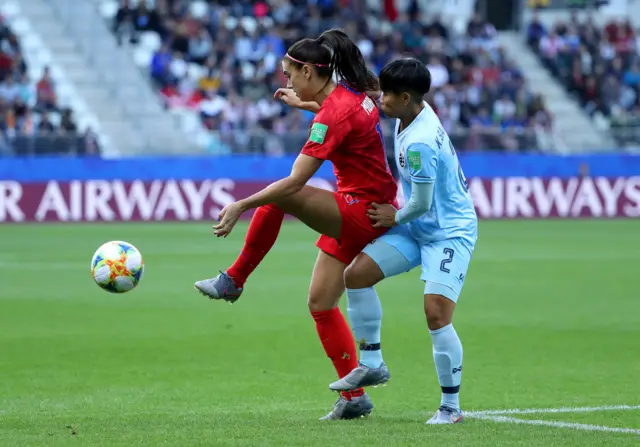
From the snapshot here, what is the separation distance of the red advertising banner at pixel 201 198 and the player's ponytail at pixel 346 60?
17.9 m

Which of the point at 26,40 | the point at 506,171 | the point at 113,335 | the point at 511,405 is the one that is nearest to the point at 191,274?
the point at 113,335

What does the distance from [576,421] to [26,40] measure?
2577 centimetres

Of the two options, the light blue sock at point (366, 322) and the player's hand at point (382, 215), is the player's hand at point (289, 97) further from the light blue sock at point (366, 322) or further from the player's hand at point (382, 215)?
the light blue sock at point (366, 322)

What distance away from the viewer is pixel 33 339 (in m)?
10.8

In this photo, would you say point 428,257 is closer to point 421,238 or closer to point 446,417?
point 421,238

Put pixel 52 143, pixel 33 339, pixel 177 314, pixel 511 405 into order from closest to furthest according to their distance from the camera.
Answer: pixel 511 405 → pixel 33 339 → pixel 177 314 → pixel 52 143

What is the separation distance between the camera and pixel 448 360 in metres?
6.72

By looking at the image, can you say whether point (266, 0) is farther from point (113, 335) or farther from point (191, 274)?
point (113, 335)

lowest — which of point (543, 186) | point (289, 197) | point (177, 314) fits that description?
point (543, 186)

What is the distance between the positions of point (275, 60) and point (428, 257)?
24.2 m

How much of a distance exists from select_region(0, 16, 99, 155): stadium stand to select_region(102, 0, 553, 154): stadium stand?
2822 millimetres

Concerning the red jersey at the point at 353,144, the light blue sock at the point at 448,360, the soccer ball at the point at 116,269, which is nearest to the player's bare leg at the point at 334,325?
the red jersey at the point at 353,144

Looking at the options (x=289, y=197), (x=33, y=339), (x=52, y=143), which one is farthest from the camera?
(x=52, y=143)

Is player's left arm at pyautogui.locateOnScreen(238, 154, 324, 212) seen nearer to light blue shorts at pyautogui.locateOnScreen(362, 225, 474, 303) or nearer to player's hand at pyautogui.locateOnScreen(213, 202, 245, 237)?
player's hand at pyautogui.locateOnScreen(213, 202, 245, 237)
